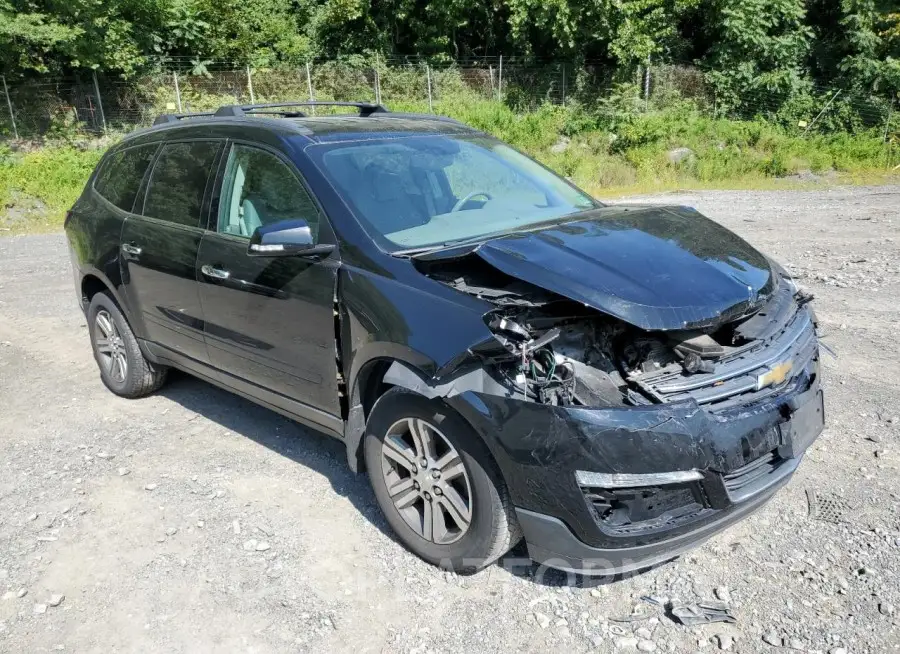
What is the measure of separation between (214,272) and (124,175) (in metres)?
1.62

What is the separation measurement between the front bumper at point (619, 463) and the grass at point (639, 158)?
44.5 ft

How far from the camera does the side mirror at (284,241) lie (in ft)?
11.0

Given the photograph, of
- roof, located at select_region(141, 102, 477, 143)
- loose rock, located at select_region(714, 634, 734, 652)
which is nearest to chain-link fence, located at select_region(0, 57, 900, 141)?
roof, located at select_region(141, 102, 477, 143)

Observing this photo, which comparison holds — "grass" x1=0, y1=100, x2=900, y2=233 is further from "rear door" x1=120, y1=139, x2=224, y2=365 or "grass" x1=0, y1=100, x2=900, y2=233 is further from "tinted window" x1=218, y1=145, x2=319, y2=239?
"tinted window" x1=218, y1=145, x2=319, y2=239

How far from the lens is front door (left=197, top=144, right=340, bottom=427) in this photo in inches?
139

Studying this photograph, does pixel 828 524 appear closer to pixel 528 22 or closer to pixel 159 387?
pixel 159 387

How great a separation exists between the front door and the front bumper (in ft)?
3.25

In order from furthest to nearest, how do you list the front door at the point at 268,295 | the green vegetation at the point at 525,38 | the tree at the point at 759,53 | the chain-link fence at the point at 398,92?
the tree at the point at 759,53
the chain-link fence at the point at 398,92
the green vegetation at the point at 525,38
the front door at the point at 268,295

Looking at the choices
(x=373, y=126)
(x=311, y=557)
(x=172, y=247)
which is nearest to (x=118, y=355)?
(x=172, y=247)

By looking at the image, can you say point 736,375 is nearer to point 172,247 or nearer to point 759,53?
point 172,247

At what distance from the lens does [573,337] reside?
9.55ft

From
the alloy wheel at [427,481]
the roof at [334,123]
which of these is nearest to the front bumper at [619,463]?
the alloy wheel at [427,481]

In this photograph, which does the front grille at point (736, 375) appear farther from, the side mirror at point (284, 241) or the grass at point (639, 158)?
the grass at point (639, 158)

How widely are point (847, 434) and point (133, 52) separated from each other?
21.4 m
